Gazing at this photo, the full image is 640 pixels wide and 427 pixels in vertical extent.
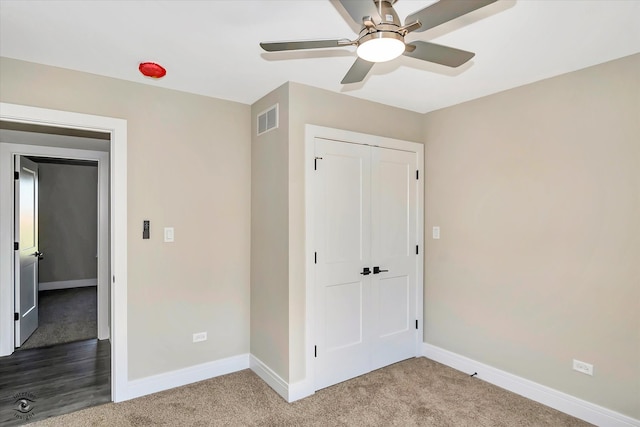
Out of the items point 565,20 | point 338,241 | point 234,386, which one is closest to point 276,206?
point 338,241

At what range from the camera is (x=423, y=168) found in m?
3.66

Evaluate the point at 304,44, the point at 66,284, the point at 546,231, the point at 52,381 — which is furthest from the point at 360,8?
the point at 66,284

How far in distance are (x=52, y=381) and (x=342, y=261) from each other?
2753mm

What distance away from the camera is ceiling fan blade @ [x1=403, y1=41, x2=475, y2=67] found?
1.63m

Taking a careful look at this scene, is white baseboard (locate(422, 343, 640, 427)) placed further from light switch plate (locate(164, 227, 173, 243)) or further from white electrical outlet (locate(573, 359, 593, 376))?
light switch plate (locate(164, 227, 173, 243))

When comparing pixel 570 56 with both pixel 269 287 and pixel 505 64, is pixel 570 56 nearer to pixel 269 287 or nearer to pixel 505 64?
pixel 505 64

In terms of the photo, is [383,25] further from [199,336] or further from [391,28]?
[199,336]

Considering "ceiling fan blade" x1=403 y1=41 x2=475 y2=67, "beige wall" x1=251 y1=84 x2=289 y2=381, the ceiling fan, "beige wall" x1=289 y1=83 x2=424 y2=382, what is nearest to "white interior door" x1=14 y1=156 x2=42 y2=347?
"beige wall" x1=251 y1=84 x2=289 y2=381

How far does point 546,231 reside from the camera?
2.74 m

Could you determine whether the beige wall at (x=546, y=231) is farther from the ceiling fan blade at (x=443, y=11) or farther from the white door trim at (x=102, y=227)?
the white door trim at (x=102, y=227)

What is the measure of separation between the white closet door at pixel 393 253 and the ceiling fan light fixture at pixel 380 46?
1.68m

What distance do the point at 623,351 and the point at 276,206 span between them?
265 centimetres

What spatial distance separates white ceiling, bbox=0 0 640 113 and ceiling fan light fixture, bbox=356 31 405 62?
12.5 inches

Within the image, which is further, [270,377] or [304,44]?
[270,377]
